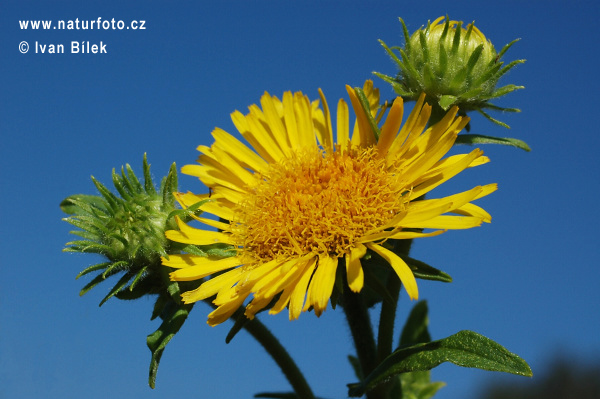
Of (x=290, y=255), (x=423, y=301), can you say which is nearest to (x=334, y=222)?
(x=290, y=255)

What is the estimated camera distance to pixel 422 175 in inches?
126

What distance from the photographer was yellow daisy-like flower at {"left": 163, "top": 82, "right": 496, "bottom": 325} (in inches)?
114

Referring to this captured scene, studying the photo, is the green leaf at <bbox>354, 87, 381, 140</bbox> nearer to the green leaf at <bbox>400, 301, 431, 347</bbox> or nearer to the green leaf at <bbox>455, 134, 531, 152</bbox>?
the green leaf at <bbox>455, 134, 531, 152</bbox>

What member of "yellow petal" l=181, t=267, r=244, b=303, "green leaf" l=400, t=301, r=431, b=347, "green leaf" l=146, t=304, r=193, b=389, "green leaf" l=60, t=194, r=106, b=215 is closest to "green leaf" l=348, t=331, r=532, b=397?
"yellow petal" l=181, t=267, r=244, b=303

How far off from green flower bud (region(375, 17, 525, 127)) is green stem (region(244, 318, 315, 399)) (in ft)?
4.69

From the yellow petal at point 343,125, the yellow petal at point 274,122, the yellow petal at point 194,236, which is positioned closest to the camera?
the yellow petal at point 194,236

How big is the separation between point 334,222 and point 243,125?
999 millimetres

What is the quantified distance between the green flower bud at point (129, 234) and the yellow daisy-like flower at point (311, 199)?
0.10 m

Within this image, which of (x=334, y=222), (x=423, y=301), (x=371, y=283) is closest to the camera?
(x=371, y=283)

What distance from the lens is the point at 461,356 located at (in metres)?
2.71

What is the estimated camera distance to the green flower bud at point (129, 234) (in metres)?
3.21

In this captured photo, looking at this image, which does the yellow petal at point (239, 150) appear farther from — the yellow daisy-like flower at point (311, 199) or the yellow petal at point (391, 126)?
the yellow petal at point (391, 126)

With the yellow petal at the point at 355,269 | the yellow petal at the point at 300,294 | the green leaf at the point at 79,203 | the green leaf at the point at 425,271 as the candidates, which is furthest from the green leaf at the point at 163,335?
the green leaf at the point at 425,271

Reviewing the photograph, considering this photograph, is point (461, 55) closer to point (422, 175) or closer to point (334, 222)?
point (422, 175)
